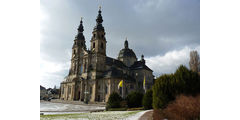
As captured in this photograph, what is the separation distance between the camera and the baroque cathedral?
4288 centimetres

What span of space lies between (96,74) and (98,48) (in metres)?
8.15

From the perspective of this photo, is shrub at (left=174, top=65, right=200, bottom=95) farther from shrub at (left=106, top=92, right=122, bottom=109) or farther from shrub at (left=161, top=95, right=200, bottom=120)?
shrub at (left=106, top=92, right=122, bottom=109)

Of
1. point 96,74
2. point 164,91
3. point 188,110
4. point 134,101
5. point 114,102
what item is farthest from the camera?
point 96,74

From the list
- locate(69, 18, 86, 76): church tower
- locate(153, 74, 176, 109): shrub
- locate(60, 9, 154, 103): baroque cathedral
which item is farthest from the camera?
locate(69, 18, 86, 76): church tower

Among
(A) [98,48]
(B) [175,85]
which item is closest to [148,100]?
(B) [175,85]

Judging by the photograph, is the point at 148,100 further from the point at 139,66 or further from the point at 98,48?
the point at 139,66

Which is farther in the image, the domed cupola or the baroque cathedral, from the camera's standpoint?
the domed cupola

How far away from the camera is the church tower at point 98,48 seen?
46.3 metres

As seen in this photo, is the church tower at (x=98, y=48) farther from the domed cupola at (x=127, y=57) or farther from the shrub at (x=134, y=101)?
the shrub at (x=134, y=101)

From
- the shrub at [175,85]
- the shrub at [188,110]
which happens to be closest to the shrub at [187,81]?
the shrub at [175,85]

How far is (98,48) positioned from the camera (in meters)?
47.8

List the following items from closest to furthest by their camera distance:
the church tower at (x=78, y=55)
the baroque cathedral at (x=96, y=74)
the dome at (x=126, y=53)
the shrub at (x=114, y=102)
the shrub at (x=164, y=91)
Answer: the shrub at (x=164, y=91), the shrub at (x=114, y=102), the baroque cathedral at (x=96, y=74), the church tower at (x=78, y=55), the dome at (x=126, y=53)

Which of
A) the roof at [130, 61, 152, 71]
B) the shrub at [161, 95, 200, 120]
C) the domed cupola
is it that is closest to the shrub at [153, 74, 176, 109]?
the shrub at [161, 95, 200, 120]
